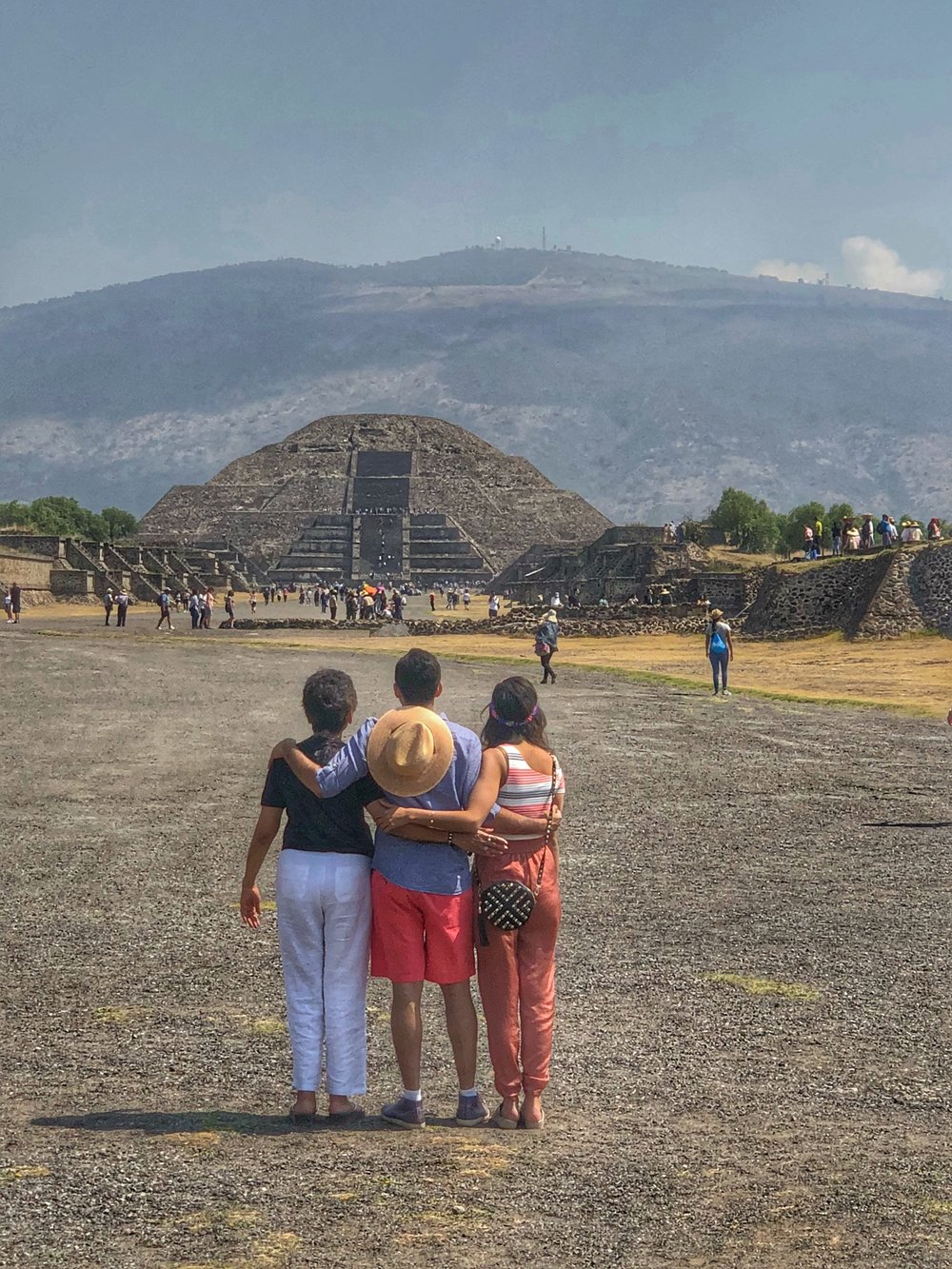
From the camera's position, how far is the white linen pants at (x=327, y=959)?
5895 millimetres

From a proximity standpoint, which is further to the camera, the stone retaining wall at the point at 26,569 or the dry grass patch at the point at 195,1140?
the stone retaining wall at the point at 26,569

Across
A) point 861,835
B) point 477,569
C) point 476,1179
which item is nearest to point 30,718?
point 861,835

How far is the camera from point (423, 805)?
5.92 metres

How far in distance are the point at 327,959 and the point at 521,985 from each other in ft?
2.46

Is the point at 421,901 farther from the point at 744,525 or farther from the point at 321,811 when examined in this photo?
the point at 744,525

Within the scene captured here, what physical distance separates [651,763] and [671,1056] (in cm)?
1023

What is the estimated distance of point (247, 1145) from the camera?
5480mm

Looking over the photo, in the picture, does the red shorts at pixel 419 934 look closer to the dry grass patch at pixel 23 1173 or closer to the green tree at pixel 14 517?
the dry grass patch at pixel 23 1173

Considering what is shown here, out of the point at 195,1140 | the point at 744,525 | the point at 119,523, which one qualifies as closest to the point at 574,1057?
the point at 195,1140

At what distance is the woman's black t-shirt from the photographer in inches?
235

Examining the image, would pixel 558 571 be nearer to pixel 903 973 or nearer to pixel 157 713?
pixel 157 713

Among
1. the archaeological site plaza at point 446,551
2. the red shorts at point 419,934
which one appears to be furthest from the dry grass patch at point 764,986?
the archaeological site plaza at point 446,551

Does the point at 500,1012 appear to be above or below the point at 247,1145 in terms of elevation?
above

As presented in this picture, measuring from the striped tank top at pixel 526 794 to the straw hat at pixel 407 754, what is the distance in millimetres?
329
